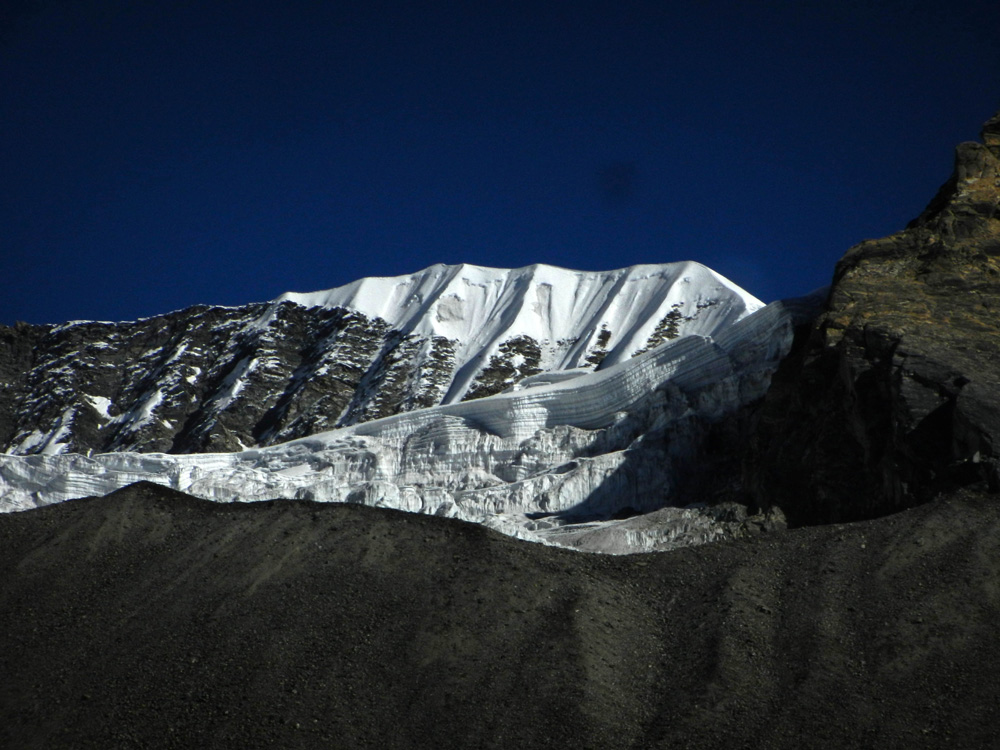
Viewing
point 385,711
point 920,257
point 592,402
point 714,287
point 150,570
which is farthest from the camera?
point 714,287

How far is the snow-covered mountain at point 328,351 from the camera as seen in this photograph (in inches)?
2630

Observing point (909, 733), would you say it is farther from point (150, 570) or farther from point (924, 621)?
point (150, 570)

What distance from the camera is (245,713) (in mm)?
14516

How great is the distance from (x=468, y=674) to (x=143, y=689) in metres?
4.35

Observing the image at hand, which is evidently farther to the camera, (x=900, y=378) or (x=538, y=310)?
(x=538, y=310)

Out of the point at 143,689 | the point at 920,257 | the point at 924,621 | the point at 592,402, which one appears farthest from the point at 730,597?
the point at 592,402

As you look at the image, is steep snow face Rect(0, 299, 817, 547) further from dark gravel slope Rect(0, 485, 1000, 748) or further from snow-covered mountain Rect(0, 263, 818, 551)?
dark gravel slope Rect(0, 485, 1000, 748)

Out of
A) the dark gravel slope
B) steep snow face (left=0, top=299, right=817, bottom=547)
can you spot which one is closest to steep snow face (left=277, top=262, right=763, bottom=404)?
steep snow face (left=0, top=299, right=817, bottom=547)

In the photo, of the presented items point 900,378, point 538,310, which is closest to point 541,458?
point 900,378

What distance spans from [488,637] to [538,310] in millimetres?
59845

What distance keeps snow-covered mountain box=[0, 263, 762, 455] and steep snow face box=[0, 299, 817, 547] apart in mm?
22860

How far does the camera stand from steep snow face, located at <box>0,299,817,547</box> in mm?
32969

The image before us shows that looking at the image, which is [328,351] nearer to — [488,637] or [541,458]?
[541,458]

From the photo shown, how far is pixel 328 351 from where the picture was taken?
7500 cm
